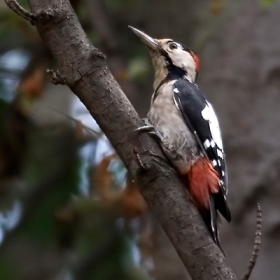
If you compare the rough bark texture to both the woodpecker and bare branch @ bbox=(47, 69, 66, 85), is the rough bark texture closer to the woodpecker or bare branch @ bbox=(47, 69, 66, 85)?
the woodpecker

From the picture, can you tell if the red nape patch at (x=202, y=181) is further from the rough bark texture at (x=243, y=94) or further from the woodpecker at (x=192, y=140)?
the rough bark texture at (x=243, y=94)

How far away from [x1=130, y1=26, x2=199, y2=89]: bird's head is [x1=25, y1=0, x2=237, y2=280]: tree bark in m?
1.48

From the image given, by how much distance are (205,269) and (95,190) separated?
8.82ft

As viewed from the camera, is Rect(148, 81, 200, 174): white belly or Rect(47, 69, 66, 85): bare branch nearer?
Rect(47, 69, 66, 85): bare branch

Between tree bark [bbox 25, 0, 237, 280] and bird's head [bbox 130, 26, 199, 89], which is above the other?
tree bark [bbox 25, 0, 237, 280]

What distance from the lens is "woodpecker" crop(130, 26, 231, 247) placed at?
3.08m

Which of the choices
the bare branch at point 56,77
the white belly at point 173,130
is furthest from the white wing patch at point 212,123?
the bare branch at point 56,77

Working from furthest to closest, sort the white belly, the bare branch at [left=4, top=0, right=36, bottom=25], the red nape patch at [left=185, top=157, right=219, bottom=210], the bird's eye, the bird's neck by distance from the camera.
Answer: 1. the bird's eye
2. the bird's neck
3. the white belly
4. the red nape patch at [left=185, top=157, right=219, bottom=210]
5. the bare branch at [left=4, top=0, right=36, bottom=25]

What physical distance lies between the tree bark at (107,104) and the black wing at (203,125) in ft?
2.37

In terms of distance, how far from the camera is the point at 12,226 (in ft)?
16.7

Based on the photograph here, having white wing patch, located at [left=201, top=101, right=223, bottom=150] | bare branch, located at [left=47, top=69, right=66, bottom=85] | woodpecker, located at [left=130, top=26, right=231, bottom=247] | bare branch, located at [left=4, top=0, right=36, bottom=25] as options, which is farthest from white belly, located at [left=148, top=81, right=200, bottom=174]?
bare branch, located at [left=4, top=0, right=36, bottom=25]

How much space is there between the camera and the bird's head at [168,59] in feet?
13.2

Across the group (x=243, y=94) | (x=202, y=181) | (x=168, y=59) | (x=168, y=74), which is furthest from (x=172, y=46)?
(x=202, y=181)

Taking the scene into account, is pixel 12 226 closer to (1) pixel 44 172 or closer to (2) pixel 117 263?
(1) pixel 44 172
